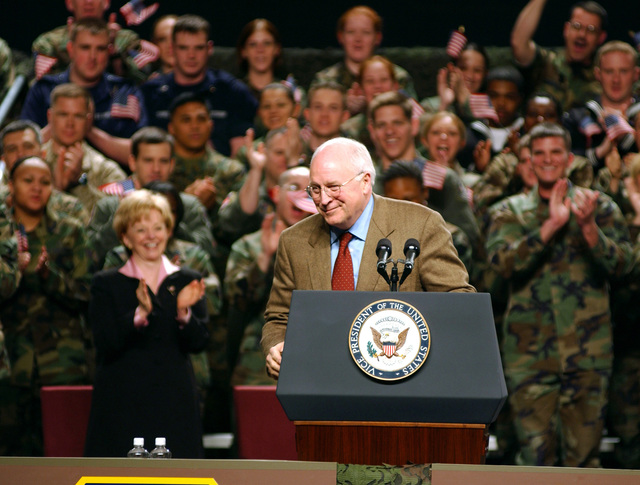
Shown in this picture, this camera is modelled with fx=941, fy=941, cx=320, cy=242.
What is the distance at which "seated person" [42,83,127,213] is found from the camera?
5.19 metres

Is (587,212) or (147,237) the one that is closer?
(147,237)

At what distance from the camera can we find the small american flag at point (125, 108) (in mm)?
5438

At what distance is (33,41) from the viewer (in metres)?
5.68

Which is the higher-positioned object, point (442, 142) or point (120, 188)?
point (442, 142)

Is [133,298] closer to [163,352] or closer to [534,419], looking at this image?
[163,352]

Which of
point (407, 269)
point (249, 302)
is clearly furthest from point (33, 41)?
point (407, 269)

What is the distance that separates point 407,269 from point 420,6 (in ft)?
13.8

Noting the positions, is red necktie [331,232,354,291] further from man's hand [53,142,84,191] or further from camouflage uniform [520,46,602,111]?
camouflage uniform [520,46,602,111]

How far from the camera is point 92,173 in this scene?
5.25 meters

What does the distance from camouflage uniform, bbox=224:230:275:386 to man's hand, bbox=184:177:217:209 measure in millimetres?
342

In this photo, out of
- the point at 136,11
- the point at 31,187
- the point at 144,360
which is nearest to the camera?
the point at 144,360

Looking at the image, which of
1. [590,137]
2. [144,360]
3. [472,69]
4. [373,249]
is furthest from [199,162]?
[373,249]

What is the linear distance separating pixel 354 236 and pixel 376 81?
3.16 metres

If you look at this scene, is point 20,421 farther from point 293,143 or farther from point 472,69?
point 472,69
